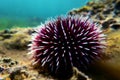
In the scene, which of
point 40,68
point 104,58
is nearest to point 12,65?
point 40,68

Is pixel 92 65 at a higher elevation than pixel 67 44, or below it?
below

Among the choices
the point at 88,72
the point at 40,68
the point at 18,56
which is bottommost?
the point at 88,72

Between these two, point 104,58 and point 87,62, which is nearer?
point 87,62

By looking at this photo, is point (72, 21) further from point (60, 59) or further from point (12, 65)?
point (12, 65)

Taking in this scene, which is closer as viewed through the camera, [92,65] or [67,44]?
[67,44]
